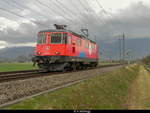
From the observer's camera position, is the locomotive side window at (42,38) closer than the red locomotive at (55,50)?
No

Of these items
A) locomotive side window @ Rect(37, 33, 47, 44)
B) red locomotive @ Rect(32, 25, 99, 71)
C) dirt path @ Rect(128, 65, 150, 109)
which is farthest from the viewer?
locomotive side window @ Rect(37, 33, 47, 44)

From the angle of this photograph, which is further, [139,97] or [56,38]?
[56,38]

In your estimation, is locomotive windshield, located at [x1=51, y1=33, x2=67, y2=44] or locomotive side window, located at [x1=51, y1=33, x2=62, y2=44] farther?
locomotive side window, located at [x1=51, y1=33, x2=62, y2=44]

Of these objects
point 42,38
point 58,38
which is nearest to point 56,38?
point 58,38

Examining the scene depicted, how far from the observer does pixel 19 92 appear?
9.93 meters

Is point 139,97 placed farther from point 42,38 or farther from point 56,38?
point 42,38

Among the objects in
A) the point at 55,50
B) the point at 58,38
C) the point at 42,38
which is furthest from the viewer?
the point at 42,38

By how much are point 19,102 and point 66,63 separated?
13115mm

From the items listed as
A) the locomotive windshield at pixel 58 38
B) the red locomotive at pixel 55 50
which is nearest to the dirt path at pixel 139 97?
the red locomotive at pixel 55 50

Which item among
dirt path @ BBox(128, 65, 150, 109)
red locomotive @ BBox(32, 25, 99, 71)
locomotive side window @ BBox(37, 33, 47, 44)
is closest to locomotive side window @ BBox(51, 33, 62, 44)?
red locomotive @ BBox(32, 25, 99, 71)

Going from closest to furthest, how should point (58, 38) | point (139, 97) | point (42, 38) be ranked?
1. point (139, 97)
2. point (58, 38)
3. point (42, 38)

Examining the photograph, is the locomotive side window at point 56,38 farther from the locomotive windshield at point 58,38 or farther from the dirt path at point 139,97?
the dirt path at point 139,97

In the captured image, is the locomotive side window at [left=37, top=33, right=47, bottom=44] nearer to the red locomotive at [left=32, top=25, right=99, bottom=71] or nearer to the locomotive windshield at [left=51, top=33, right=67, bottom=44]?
the red locomotive at [left=32, top=25, right=99, bottom=71]

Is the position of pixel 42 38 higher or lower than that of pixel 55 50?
higher
